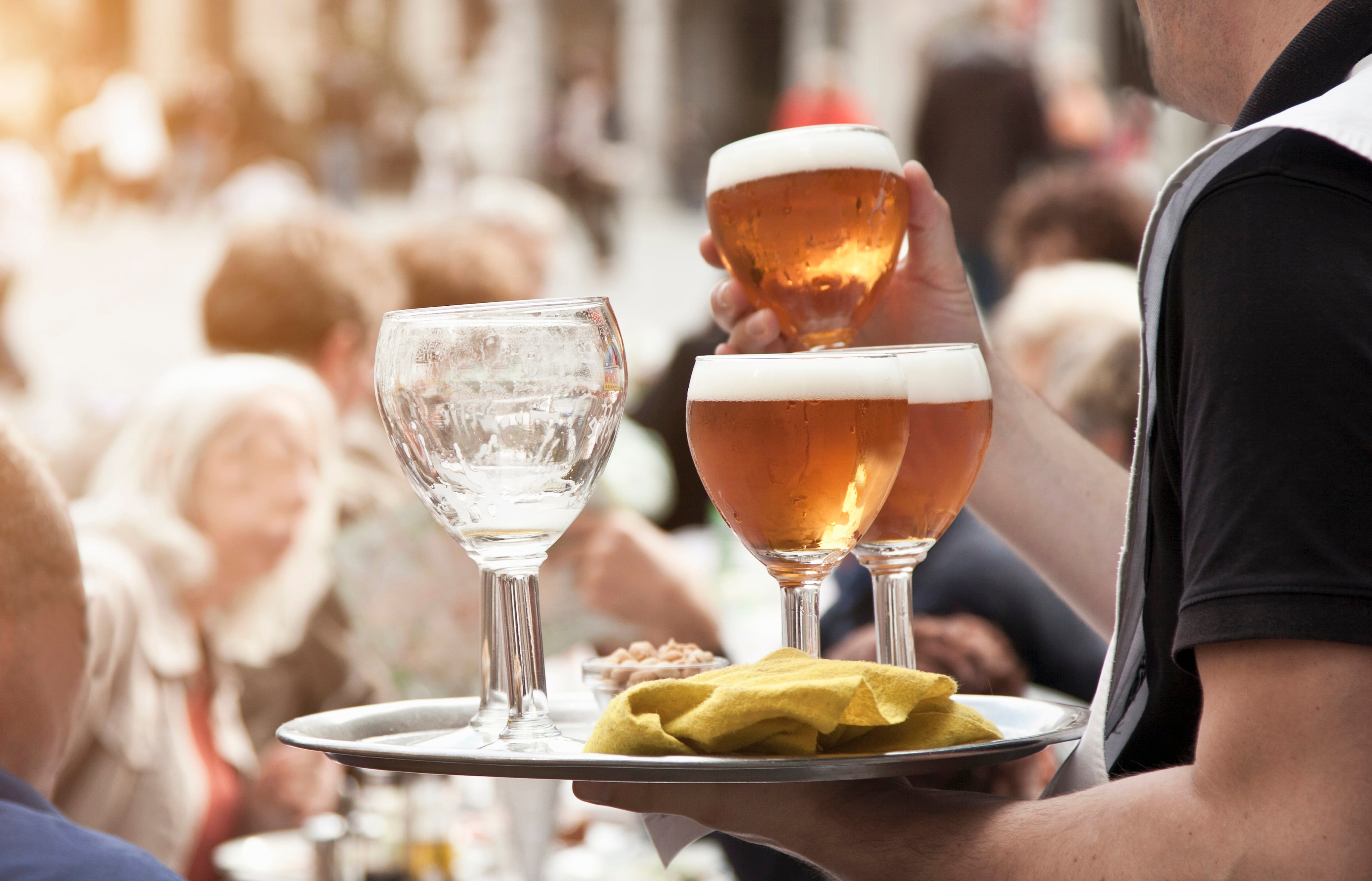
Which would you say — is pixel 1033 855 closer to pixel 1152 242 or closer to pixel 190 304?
pixel 1152 242

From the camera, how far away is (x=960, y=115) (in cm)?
727

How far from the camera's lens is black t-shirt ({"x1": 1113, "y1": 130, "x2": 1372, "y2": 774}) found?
678 millimetres

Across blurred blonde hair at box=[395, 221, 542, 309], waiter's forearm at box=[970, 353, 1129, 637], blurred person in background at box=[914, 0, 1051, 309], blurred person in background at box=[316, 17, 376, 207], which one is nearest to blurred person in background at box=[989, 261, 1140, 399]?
blurred blonde hair at box=[395, 221, 542, 309]

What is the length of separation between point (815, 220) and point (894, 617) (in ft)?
0.95

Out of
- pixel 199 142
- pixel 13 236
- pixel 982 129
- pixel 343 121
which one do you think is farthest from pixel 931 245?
pixel 343 121

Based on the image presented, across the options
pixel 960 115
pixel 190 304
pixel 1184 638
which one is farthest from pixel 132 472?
pixel 190 304

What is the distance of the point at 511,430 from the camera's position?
32.6 inches

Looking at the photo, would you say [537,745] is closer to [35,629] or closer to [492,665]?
[492,665]

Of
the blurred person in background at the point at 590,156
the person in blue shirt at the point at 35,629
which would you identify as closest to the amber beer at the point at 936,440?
the person in blue shirt at the point at 35,629

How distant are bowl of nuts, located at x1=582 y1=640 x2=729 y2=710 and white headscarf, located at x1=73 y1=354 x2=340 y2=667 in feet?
5.94

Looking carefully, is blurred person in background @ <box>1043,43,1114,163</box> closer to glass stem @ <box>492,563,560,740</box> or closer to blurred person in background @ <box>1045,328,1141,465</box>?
blurred person in background @ <box>1045,328,1141,465</box>

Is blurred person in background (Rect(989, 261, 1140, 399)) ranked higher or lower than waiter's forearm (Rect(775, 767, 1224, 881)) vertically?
higher

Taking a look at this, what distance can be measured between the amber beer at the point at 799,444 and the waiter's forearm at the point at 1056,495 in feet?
1.22

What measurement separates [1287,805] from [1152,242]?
12.4 inches
